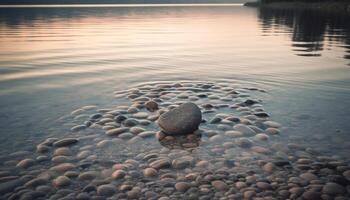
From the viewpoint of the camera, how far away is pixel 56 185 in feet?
18.6

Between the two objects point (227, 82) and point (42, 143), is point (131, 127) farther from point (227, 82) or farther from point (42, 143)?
point (227, 82)

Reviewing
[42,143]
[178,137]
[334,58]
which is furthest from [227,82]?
[334,58]

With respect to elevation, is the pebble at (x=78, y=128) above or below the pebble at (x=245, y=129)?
above

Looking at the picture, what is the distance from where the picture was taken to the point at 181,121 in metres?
8.02

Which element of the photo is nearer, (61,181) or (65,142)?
(61,181)

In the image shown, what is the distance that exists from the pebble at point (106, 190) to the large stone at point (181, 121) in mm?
2681

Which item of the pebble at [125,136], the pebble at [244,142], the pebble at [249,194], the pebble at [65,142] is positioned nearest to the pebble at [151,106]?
the pebble at [125,136]

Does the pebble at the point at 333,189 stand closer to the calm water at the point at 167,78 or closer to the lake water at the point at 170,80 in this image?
the lake water at the point at 170,80

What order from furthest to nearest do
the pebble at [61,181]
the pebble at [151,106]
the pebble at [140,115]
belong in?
1. the pebble at [151,106]
2. the pebble at [140,115]
3. the pebble at [61,181]

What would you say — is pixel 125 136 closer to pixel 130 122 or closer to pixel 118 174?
pixel 130 122

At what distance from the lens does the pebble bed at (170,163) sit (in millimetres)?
5500

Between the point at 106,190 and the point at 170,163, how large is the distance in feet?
5.03

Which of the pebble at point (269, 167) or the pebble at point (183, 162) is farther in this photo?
the pebble at point (183, 162)

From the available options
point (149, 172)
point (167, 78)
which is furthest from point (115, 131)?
point (167, 78)
